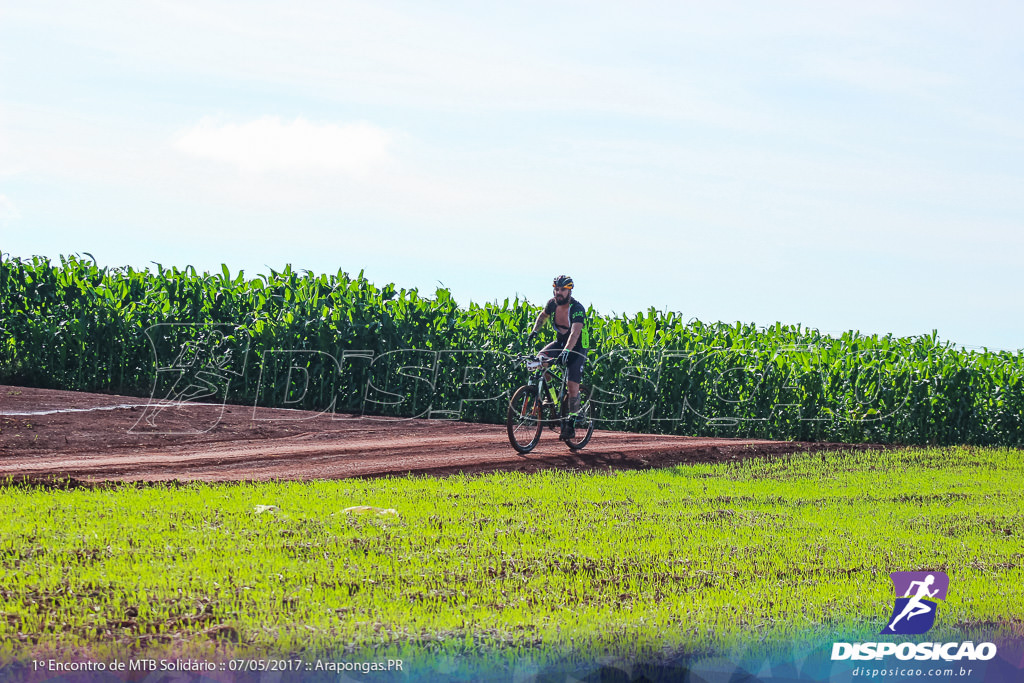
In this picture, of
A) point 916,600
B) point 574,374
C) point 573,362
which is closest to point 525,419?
point 574,374

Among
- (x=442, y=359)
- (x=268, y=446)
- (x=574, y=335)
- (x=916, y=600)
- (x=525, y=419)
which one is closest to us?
(x=916, y=600)

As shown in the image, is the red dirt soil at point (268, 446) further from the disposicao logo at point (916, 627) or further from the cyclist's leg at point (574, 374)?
the disposicao logo at point (916, 627)

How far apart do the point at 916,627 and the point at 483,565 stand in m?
2.98

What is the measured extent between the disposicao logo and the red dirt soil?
5746 millimetres

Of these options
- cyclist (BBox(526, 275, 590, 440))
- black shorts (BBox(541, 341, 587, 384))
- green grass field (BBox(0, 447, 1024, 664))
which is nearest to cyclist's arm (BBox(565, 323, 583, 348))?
cyclist (BBox(526, 275, 590, 440))

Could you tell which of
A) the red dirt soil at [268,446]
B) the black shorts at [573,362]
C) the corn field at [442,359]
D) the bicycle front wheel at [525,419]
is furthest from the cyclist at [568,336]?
the corn field at [442,359]

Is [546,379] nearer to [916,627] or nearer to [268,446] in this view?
[268,446]

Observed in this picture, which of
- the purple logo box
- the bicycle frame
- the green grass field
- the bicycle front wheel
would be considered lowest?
the green grass field

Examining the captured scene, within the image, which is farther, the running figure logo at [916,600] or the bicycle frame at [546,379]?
the bicycle frame at [546,379]

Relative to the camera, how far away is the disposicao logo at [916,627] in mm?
5559

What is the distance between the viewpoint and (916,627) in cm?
620

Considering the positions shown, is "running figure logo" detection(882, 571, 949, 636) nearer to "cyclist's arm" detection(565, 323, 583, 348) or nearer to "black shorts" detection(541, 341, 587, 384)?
"cyclist's arm" detection(565, 323, 583, 348)

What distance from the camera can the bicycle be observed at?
13.1 m

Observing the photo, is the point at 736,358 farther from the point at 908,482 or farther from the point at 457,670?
the point at 457,670
